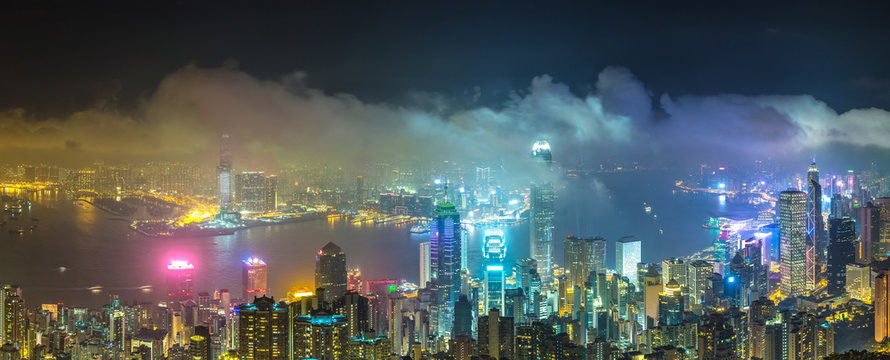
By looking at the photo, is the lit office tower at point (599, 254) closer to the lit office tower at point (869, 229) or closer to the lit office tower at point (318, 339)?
the lit office tower at point (869, 229)

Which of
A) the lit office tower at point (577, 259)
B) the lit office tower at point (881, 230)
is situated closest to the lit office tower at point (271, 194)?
the lit office tower at point (577, 259)

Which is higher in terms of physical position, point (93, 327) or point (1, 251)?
point (1, 251)

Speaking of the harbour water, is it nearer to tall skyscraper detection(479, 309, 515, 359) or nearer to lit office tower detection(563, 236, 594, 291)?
lit office tower detection(563, 236, 594, 291)

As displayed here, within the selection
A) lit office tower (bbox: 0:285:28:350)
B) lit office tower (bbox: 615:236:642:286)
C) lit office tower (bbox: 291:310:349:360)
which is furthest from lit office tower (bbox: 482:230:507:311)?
lit office tower (bbox: 0:285:28:350)

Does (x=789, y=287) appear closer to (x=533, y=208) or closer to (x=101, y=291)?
(x=533, y=208)

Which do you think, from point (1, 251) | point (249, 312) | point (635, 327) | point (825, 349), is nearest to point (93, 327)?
point (249, 312)
